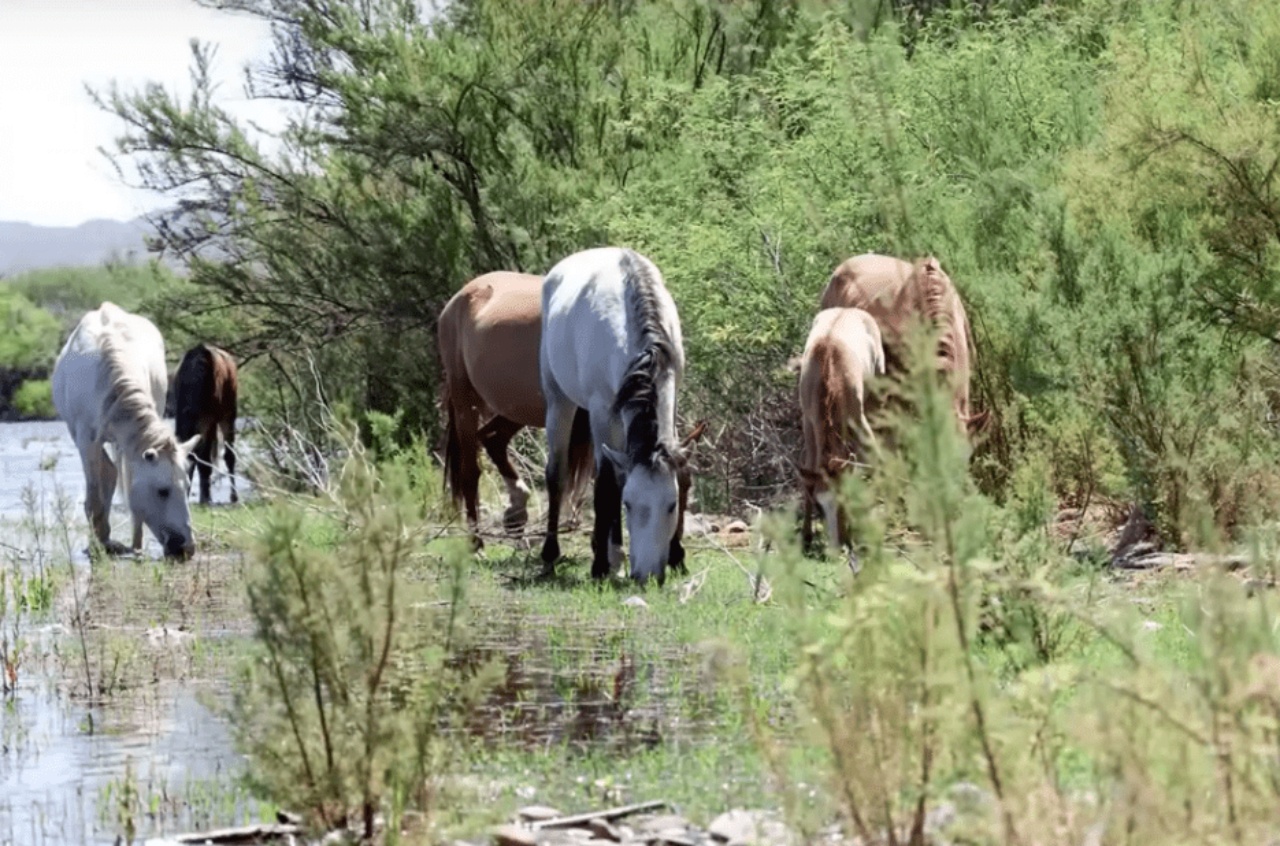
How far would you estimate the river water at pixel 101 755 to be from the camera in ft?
21.2

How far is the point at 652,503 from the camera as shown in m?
11.5

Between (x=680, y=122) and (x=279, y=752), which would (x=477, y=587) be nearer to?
(x=279, y=752)

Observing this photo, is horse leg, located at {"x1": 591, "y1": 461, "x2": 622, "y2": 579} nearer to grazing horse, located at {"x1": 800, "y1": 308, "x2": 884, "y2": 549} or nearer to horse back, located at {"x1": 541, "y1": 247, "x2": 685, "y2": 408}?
horse back, located at {"x1": 541, "y1": 247, "x2": 685, "y2": 408}

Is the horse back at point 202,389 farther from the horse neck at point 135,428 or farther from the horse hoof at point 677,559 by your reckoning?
the horse hoof at point 677,559

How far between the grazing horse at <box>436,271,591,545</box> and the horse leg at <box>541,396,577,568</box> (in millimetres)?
314

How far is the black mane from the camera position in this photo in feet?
37.9

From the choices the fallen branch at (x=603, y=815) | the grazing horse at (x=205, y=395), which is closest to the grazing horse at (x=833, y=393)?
the fallen branch at (x=603, y=815)

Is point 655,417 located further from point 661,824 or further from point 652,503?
point 661,824

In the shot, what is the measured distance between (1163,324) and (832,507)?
2607 mm

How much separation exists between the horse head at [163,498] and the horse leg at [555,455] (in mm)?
2570

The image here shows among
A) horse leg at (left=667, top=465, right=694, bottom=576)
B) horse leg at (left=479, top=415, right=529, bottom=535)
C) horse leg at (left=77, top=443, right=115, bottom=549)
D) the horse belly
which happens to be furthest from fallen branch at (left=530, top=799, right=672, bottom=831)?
horse leg at (left=479, top=415, right=529, bottom=535)

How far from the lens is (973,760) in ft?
15.3

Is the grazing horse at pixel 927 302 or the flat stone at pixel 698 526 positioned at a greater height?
the grazing horse at pixel 927 302

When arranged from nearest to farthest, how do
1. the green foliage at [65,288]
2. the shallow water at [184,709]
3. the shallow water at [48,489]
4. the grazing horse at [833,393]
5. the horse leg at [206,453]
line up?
the shallow water at [184,709] < the grazing horse at [833,393] < the shallow water at [48,489] < the horse leg at [206,453] < the green foliage at [65,288]
